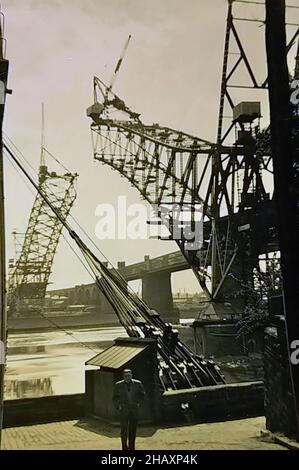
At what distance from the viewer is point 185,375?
11094 mm

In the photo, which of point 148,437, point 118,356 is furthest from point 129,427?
point 118,356

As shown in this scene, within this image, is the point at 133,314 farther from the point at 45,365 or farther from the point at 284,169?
the point at 45,365

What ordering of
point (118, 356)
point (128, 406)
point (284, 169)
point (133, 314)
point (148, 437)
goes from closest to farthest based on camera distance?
1. point (128, 406)
2. point (284, 169)
3. point (148, 437)
4. point (118, 356)
5. point (133, 314)

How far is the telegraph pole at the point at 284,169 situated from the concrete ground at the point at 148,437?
4.00 feet

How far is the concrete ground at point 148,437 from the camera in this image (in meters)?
8.02

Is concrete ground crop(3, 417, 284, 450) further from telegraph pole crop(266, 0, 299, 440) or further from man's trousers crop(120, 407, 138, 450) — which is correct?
telegraph pole crop(266, 0, 299, 440)

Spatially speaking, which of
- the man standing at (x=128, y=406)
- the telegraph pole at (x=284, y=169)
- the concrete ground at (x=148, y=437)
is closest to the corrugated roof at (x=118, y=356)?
the concrete ground at (x=148, y=437)

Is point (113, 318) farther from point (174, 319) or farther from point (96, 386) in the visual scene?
point (96, 386)

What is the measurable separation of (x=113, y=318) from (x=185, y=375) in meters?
33.4

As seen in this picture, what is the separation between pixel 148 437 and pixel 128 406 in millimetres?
1326

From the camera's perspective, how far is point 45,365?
23.2 meters

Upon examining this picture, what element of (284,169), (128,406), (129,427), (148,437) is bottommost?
(148,437)

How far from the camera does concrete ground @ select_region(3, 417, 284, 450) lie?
8.02m
